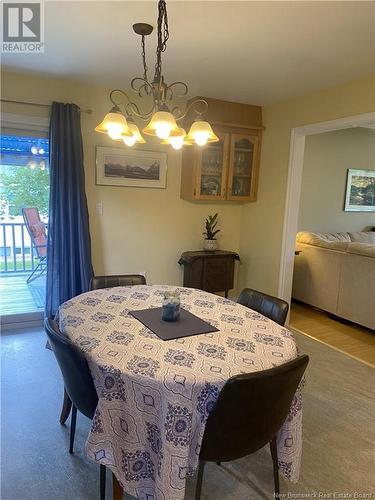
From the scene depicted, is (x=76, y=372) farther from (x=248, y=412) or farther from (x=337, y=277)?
(x=337, y=277)

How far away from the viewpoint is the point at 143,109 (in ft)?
12.3

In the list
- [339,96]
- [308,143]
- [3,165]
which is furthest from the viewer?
[308,143]

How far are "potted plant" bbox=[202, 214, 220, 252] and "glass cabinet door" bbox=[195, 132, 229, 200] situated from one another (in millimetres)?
343

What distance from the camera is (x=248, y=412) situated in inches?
52.1

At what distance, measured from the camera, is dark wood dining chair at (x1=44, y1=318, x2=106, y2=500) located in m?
1.49

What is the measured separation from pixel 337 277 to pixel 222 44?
280cm

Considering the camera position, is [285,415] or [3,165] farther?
[3,165]

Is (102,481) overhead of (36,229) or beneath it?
beneath

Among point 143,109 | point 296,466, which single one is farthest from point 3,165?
point 296,466

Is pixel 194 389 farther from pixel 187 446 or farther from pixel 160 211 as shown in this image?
pixel 160 211

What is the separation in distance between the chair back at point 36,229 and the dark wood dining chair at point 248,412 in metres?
2.85

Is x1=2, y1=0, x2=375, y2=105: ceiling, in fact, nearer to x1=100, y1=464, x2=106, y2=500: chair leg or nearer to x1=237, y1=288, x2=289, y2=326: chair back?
x1=237, y1=288, x2=289, y2=326: chair back

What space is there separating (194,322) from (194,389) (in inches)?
24.1

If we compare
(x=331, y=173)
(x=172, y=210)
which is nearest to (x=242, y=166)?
(x=172, y=210)
